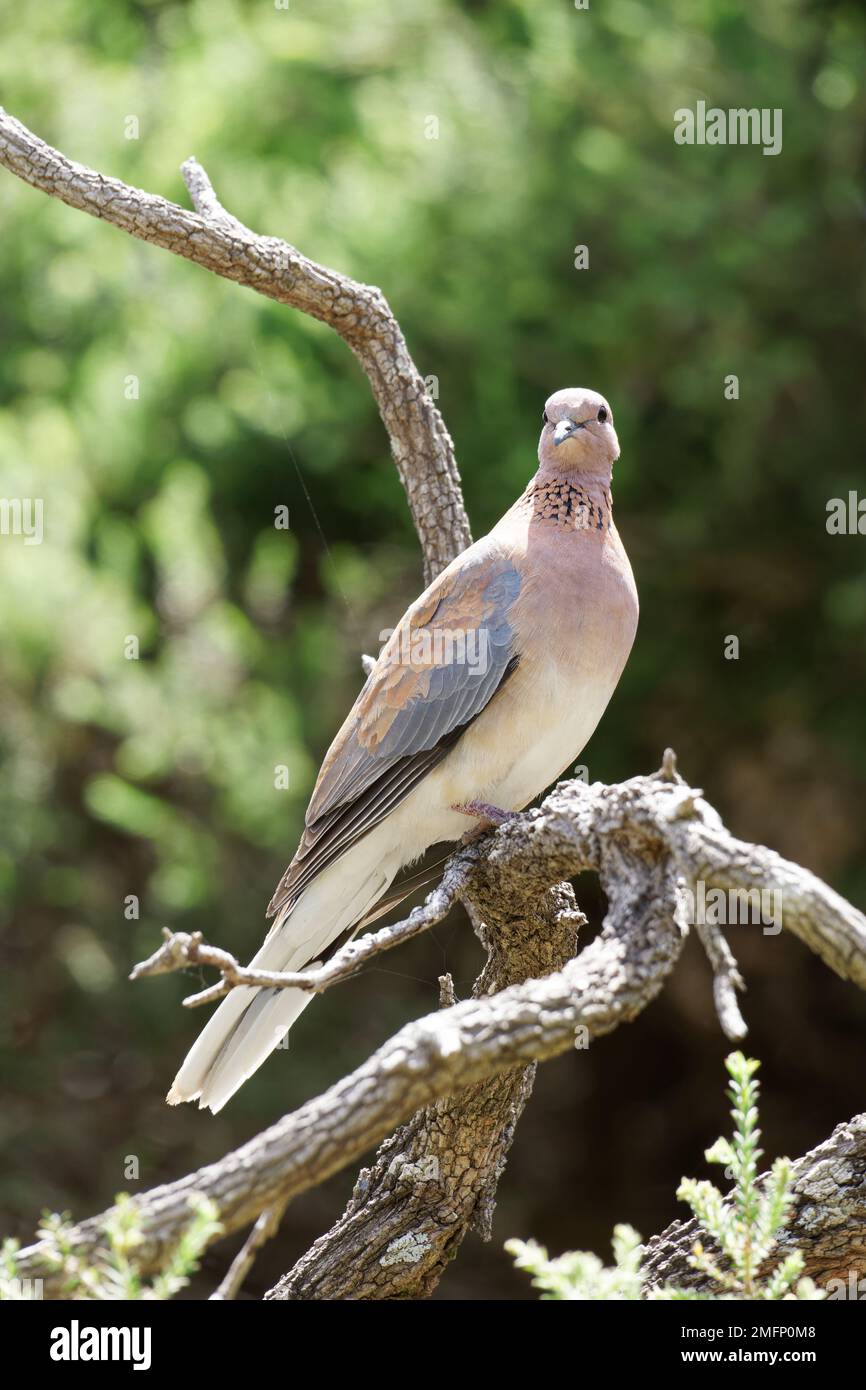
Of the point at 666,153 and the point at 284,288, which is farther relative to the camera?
the point at 666,153

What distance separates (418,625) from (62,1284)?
1798 mm

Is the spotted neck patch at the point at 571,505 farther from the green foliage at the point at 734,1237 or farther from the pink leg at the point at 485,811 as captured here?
the green foliage at the point at 734,1237

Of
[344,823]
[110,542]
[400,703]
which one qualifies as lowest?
[344,823]

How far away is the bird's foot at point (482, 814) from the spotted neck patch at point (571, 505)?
2.12 feet

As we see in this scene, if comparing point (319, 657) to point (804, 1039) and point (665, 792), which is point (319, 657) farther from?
point (665, 792)

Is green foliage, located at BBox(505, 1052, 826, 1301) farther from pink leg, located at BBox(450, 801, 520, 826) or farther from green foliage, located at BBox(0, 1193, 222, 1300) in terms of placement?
pink leg, located at BBox(450, 801, 520, 826)

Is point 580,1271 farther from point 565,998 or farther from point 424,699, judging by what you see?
point 424,699

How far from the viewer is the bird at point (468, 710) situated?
119 inches

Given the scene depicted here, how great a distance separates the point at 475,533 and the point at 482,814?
273 centimetres

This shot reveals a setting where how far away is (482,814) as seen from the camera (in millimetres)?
2982

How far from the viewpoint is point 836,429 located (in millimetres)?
5762

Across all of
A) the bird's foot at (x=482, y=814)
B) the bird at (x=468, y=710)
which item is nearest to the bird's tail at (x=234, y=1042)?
the bird at (x=468, y=710)

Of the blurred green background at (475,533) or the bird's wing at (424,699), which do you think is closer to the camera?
the bird's wing at (424,699)

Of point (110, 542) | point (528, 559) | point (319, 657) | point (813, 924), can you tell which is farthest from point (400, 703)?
point (110, 542)
